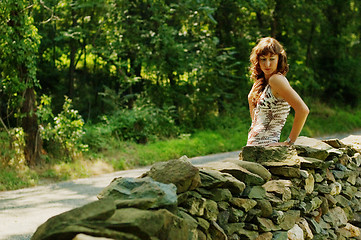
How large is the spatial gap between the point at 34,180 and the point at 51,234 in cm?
795

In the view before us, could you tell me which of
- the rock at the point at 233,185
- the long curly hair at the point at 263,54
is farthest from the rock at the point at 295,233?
the long curly hair at the point at 263,54

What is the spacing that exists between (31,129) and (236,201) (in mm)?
8437

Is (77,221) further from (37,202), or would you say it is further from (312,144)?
(37,202)

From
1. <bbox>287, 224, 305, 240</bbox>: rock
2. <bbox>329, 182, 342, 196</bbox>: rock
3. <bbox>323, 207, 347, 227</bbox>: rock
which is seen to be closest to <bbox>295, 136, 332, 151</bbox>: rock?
<bbox>329, 182, 342, 196</bbox>: rock

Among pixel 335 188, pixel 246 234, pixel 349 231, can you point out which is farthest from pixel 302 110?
pixel 349 231

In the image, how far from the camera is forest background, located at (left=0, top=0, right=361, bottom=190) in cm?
1060

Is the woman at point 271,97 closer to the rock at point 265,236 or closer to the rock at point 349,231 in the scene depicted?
the rock at point 265,236

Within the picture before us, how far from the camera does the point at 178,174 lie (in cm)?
305

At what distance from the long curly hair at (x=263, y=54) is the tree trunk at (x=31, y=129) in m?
7.75

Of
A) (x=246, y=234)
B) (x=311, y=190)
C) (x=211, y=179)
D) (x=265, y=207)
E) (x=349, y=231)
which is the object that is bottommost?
(x=349, y=231)

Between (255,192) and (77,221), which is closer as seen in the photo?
(77,221)

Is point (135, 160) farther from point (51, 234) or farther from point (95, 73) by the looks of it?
point (51, 234)

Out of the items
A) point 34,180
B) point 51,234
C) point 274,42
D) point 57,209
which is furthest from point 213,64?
point 51,234

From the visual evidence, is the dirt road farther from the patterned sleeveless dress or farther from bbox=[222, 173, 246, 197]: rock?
the patterned sleeveless dress
